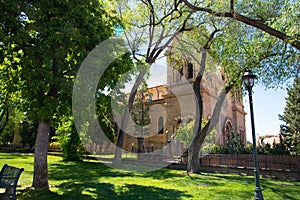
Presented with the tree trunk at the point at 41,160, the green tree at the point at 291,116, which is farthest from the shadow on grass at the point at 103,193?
the green tree at the point at 291,116

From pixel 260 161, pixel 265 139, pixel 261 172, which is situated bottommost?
pixel 261 172

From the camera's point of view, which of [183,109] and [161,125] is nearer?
[183,109]

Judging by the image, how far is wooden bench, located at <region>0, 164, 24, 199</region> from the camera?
18.9ft

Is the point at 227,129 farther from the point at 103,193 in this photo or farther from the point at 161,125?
the point at 103,193

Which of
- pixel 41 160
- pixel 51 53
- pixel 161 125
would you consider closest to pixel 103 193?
pixel 41 160

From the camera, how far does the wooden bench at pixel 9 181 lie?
5762mm

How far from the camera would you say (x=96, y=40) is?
28.6 ft

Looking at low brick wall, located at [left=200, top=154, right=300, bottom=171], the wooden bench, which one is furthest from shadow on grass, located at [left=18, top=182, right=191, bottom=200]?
low brick wall, located at [left=200, top=154, right=300, bottom=171]

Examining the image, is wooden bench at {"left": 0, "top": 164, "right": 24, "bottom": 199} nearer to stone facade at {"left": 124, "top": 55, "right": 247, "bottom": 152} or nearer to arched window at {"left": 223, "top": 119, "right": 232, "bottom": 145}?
stone facade at {"left": 124, "top": 55, "right": 247, "bottom": 152}

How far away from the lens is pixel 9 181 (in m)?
6.18

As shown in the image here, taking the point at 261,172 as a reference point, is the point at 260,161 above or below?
above

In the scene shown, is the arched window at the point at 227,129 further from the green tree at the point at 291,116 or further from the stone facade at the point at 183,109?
the green tree at the point at 291,116

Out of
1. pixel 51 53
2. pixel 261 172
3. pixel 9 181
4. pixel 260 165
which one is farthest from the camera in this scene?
pixel 260 165

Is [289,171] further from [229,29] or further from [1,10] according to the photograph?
[1,10]
